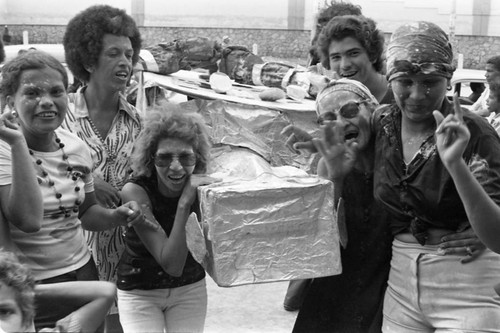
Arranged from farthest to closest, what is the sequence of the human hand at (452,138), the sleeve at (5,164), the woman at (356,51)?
the woman at (356,51), the sleeve at (5,164), the human hand at (452,138)

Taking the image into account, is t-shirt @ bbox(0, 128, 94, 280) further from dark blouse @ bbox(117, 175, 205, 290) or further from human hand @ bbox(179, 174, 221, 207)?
human hand @ bbox(179, 174, 221, 207)

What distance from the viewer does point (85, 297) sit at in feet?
7.52

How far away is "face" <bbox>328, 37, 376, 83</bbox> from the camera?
138 inches

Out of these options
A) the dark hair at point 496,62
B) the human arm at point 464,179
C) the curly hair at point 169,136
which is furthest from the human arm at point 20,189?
the dark hair at point 496,62

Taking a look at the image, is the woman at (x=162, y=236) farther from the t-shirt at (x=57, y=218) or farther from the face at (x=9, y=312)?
the face at (x=9, y=312)

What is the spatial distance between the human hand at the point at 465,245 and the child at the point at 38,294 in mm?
1028

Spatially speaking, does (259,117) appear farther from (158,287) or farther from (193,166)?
(158,287)

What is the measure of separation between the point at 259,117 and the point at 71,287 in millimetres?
1268

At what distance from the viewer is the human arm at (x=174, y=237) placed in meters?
2.68

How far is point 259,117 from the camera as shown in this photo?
3275 mm

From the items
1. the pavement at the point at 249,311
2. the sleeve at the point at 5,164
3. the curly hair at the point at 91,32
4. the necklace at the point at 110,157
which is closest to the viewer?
the sleeve at the point at 5,164

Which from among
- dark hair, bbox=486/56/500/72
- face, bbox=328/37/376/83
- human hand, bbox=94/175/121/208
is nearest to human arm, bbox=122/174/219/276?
human hand, bbox=94/175/121/208

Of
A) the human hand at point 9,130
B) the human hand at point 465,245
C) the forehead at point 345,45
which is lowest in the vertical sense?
the human hand at point 465,245

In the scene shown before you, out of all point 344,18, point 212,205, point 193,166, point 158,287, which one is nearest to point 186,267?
point 158,287
